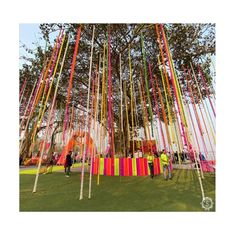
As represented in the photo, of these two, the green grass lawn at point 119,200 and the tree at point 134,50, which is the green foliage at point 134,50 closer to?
the tree at point 134,50

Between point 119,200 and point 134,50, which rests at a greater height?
point 134,50

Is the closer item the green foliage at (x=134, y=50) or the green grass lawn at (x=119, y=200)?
the green grass lawn at (x=119, y=200)

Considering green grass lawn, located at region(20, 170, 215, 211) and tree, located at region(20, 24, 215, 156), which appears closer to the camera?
green grass lawn, located at region(20, 170, 215, 211)

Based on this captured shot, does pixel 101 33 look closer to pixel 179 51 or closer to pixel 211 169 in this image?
pixel 179 51

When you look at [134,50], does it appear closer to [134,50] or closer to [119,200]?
[134,50]

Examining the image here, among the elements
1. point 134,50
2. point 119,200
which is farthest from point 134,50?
point 119,200

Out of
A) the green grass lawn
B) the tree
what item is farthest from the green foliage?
the green grass lawn

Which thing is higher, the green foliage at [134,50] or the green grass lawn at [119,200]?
the green foliage at [134,50]

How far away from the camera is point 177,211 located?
4727 millimetres

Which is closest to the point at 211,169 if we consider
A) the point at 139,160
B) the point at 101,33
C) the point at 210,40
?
the point at 139,160

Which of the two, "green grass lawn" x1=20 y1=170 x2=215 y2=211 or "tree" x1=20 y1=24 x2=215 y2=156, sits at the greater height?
"tree" x1=20 y1=24 x2=215 y2=156

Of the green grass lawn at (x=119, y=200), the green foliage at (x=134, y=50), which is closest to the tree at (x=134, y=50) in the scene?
the green foliage at (x=134, y=50)

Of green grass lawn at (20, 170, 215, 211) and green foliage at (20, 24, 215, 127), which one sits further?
green foliage at (20, 24, 215, 127)

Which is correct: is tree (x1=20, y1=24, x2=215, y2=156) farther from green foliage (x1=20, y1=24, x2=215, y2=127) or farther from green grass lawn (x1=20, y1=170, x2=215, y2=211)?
green grass lawn (x1=20, y1=170, x2=215, y2=211)
